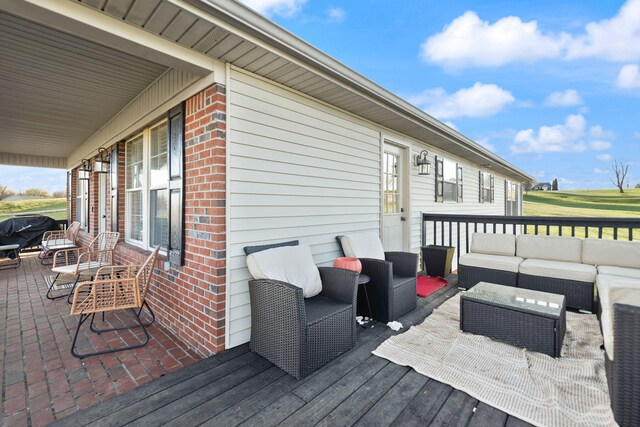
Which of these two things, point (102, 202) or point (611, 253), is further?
point (102, 202)

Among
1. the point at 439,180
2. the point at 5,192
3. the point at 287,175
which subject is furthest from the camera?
the point at 5,192

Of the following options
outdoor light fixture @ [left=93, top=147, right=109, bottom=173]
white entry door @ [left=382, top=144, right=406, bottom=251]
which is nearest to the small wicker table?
white entry door @ [left=382, top=144, right=406, bottom=251]

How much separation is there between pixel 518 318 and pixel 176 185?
350 cm

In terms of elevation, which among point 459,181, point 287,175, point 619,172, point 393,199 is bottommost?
point 393,199

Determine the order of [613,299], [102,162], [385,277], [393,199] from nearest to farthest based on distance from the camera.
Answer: [613,299] → [385,277] → [393,199] → [102,162]

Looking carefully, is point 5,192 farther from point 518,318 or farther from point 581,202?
point 581,202

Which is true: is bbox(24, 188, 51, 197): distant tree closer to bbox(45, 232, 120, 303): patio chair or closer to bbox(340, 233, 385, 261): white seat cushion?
bbox(45, 232, 120, 303): patio chair

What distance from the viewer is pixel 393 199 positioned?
16.9ft

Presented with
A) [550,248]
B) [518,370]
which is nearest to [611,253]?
[550,248]

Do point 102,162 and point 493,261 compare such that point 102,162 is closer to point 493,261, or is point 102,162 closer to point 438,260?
point 438,260

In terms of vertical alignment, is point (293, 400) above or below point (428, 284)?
below

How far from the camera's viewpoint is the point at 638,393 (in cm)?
151

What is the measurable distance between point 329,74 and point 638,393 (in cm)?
313

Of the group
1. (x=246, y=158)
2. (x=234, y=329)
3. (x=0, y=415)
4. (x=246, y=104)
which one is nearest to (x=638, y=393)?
(x=234, y=329)
